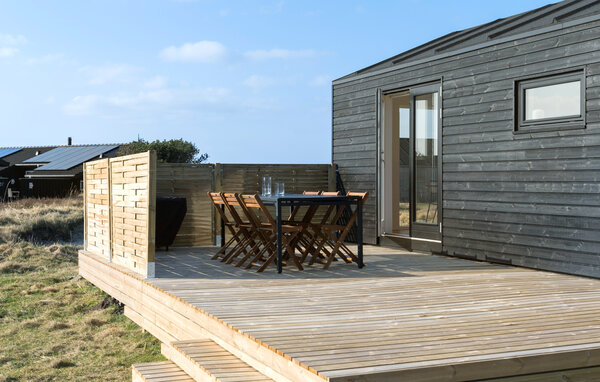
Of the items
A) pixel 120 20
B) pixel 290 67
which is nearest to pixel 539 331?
pixel 290 67

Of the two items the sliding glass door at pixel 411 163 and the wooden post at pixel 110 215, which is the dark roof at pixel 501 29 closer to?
the sliding glass door at pixel 411 163

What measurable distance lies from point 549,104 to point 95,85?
19.9 m

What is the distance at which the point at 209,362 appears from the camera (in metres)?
3.71

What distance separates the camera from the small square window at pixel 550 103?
6.21m

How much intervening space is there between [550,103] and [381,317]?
11.7 feet

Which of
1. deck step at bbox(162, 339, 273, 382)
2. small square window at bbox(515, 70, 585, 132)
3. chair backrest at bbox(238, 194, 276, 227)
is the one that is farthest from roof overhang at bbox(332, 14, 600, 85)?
deck step at bbox(162, 339, 273, 382)

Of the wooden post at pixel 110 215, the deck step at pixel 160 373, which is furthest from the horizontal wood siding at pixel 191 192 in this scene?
the deck step at pixel 160 373

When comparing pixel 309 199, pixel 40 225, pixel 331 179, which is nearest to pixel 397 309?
pixel 309 199

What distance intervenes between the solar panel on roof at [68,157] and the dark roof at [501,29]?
21550 mm

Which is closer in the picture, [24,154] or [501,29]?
[501,29]

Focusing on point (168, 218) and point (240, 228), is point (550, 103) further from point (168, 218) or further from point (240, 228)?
point (168, 218)

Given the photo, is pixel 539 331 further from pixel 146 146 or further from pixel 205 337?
pixel 146 146

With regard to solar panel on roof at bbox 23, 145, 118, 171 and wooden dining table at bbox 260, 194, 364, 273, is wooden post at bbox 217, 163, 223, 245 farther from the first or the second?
solar panel on roof at bbox 23, 145, 118, 171

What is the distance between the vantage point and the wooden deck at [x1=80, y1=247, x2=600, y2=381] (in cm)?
312
